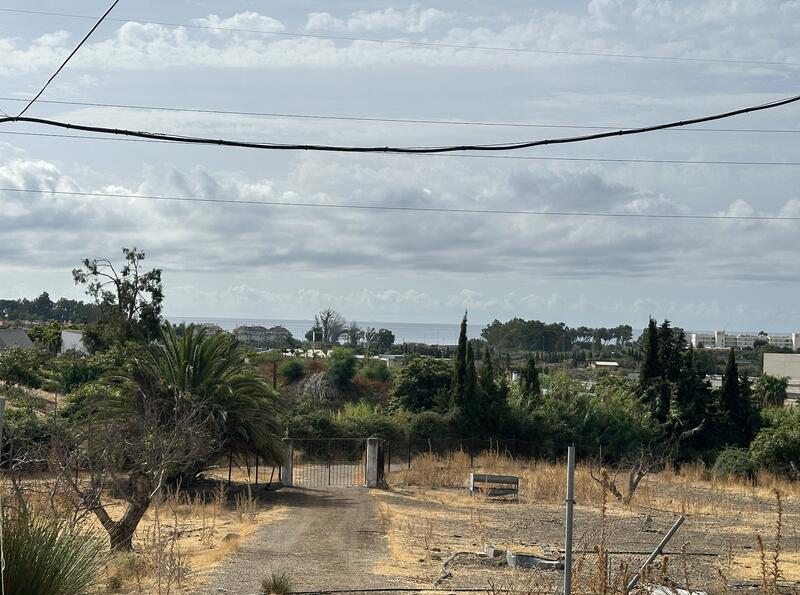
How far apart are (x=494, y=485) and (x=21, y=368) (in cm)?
3079

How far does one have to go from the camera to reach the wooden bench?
26047 mm

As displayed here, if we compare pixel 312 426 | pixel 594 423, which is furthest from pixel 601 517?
pixel 594 423

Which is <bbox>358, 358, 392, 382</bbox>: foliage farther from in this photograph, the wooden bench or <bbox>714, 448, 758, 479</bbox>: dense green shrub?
the wooden bench

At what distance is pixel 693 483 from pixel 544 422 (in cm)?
830

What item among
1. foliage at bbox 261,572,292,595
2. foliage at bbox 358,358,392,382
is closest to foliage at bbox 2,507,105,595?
foliage at bbox 261,572,292,595

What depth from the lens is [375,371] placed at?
6675 centimetres

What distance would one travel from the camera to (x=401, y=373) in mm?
47375

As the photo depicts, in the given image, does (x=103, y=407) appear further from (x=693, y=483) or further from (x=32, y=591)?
(x=693, y=483)

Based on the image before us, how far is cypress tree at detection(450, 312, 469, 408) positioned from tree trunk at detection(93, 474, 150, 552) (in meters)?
25.8

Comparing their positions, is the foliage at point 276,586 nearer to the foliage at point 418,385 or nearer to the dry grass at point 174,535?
the dry grass at point 174,535

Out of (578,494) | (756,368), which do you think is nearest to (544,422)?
(578,494)

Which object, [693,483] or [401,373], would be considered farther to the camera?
[401,373]

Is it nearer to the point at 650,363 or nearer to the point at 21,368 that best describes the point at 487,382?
the point at 650,363

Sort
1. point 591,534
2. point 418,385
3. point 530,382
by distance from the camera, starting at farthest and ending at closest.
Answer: point 418,385 < point 530,382 < point 591,534
